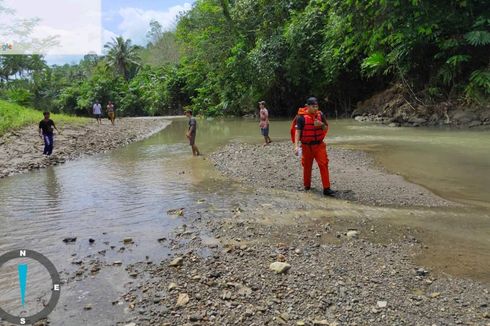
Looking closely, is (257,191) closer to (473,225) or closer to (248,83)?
(473,225)

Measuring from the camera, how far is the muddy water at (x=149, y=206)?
479 cm

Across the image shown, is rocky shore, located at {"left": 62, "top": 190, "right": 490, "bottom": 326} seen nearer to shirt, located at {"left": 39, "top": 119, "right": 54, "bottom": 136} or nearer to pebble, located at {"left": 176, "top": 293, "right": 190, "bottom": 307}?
pebble, located at {"left": 176, "top": 293, "right": 190, "bottom": 307}

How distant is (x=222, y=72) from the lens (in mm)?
34062

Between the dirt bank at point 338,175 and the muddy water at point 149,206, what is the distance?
1.44ft

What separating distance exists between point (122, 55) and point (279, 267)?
2484 inches

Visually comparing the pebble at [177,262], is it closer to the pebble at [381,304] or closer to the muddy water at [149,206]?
the muddy water at [149,206]

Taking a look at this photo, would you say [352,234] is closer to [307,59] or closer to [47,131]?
[47,131]

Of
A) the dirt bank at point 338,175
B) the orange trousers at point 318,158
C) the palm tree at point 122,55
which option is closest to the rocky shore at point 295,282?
the dirt bank at point 338,175

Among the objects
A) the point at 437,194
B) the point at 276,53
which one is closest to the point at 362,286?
the point at 437,194

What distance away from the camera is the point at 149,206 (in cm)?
780

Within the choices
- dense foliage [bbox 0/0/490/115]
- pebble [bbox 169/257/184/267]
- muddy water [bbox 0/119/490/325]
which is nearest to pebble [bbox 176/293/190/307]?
muddy water [bbox 0/119/490/325]

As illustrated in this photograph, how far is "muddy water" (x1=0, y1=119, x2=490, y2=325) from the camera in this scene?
15.7 feet

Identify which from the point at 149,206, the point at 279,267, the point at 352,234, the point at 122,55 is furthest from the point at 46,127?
the point at 122,55

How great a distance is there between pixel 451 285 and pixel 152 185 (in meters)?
6.89
